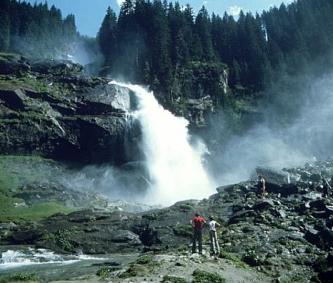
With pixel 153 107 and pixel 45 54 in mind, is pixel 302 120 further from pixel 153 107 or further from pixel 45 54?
pixel 45 54

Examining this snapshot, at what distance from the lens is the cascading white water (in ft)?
270

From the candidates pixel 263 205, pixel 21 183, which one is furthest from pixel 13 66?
pixel 263 205

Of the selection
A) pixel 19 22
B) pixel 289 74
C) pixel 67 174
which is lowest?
pixel 67 174

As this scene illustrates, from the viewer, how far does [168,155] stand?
296 feet

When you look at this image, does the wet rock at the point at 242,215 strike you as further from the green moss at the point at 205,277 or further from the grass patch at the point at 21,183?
the grass patch at the point at 21,183

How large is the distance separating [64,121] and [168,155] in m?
19.9

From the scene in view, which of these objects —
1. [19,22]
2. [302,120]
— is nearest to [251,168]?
[302,120]

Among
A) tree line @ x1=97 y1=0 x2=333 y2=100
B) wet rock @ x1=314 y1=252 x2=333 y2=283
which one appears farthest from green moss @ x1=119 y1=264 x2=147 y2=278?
tree line @ x1=97 y1=0 x2=333 y2=100

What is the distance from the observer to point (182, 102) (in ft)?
342

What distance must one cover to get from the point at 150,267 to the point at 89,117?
67100 mm

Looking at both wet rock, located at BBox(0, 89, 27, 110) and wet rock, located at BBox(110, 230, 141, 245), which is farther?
wet rock, located at BBox(0, 89, 27, 110)

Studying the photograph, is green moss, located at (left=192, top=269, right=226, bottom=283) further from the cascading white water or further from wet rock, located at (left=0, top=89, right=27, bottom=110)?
wet rock, located at (left=0, top=89, right=27, bottom=110)

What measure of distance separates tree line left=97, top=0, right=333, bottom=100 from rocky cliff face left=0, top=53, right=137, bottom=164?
53.9ft

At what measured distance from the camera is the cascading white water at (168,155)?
82.2 meters
